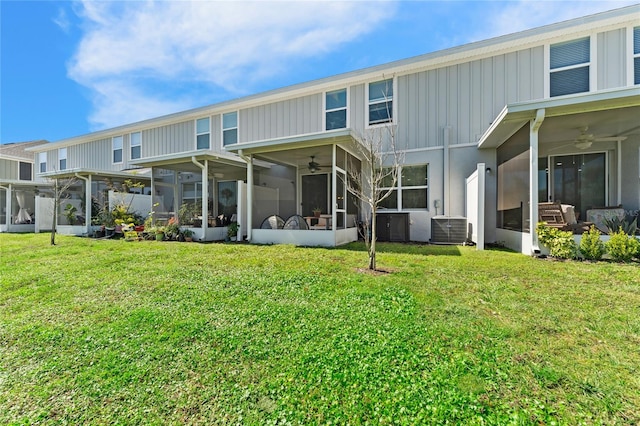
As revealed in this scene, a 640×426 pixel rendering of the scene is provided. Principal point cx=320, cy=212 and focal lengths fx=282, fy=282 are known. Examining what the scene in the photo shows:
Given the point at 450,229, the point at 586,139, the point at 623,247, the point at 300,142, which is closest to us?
the point at 623,247

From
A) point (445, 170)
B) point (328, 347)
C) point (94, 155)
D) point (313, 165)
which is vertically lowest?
point (328, 347)

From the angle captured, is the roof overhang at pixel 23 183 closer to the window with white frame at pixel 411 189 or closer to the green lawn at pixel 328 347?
the green lawn at pixel 328 347

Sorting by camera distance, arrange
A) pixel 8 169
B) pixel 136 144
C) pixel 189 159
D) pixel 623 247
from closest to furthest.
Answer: pixel 623 247 < pixel 189 159 < pixel 136 144 < pixel 8 169

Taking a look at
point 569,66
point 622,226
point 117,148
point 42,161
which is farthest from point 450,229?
point 42,161

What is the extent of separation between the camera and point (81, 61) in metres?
11.0

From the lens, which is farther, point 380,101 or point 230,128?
point 230,128

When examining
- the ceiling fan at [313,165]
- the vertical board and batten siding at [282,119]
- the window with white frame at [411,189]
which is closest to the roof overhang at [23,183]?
the vertical board and batten siding at [282,119]

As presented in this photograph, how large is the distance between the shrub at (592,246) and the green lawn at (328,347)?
A: 2.10 feet

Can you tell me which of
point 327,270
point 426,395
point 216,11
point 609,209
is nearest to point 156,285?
point 327,270

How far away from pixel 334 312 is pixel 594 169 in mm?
9255

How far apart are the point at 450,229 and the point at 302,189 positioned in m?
5.64

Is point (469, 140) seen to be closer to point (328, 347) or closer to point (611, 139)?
point (611, 139)

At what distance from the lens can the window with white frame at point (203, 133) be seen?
13148 millimetres

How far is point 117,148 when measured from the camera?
15750mm
